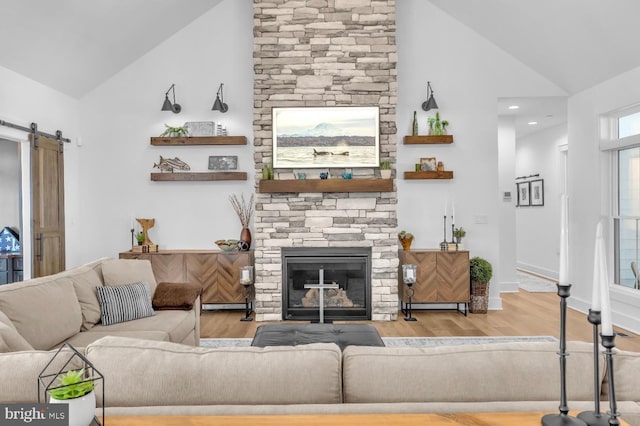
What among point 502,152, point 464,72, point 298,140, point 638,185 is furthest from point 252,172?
point 638,185

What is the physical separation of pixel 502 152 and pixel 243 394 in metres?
6.36

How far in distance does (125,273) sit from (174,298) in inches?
17.0

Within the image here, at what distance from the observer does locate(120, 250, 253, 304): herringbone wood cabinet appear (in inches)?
201

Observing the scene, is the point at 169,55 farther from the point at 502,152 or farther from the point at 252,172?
the point at 502,152

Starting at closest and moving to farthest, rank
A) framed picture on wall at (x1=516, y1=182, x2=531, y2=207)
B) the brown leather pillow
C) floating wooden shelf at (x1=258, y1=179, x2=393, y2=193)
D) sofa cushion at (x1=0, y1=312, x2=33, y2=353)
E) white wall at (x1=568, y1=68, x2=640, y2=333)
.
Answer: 1. sofa cushion at (x1=0, y1=312, x2=33, y2=353)
2. the brown leather pillow
3. white wall at (x1=568, y1=68, x2=640, y2=333)
4. floating wooden shelf at (x1=258, y1=179, x2=393, y2=193)
5. framed picture on wall at (x1=516, y1=182, x2=531, y2=207)

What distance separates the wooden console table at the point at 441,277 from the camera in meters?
5.05

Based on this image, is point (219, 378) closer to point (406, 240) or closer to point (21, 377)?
point (21, 377)

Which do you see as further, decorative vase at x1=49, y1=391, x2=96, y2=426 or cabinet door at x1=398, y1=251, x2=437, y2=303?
cabinet door at x1=398, y1=251, x2=437, y2=303

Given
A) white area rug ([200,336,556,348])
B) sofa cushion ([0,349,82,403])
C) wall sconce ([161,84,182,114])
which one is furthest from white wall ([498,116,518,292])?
sofa cushion ([0,349,82,403])

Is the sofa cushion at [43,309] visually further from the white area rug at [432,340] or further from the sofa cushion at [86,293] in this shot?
the white area rug at [432,340]

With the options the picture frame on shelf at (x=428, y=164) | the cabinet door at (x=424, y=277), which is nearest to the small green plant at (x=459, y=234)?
the cabinet door at (x=424, y=277)

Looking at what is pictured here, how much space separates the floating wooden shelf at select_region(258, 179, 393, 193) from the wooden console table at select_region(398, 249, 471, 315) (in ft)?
3.14

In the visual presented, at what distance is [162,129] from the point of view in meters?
5.55

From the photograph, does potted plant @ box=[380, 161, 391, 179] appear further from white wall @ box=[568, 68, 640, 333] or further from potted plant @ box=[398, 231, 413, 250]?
white wall @ box=[568, 68, 640, 333]
